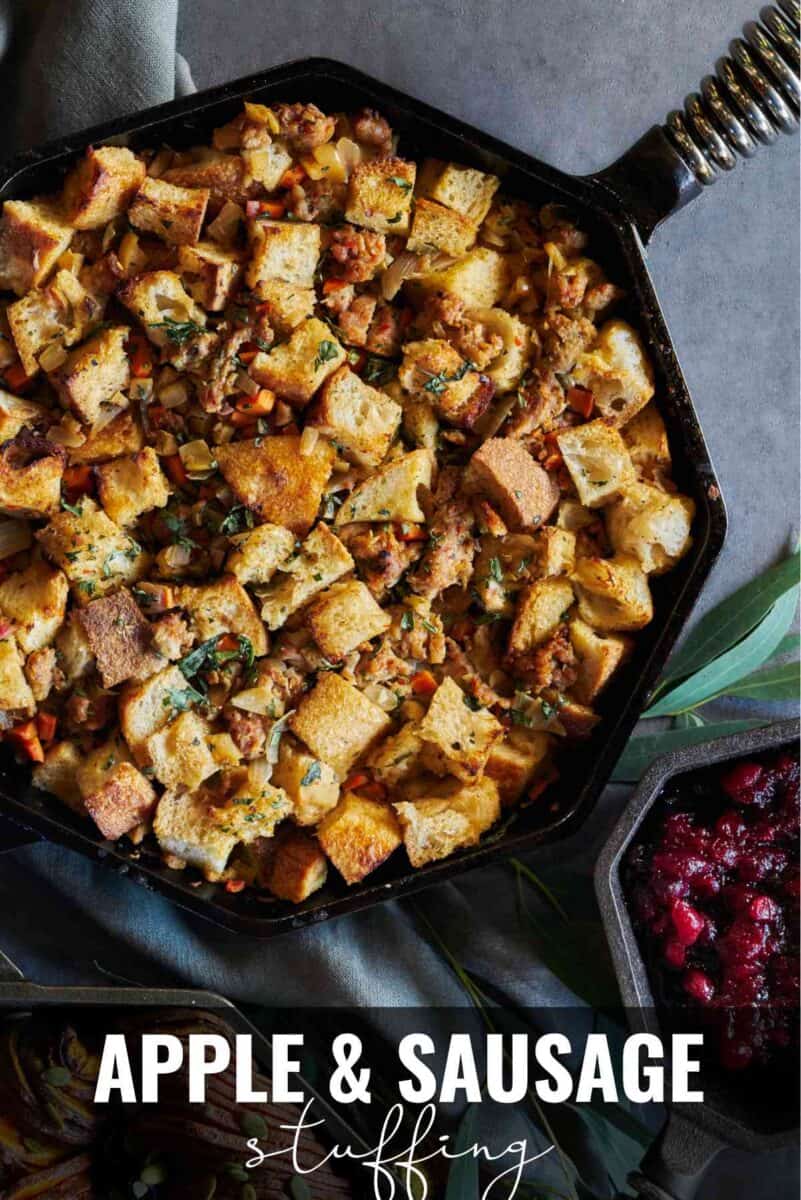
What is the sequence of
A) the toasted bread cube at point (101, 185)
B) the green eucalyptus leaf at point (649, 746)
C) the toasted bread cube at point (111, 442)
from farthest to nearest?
the green eucalyptus leaf at point (649, 746) → the toasted bread cube at point (111, 442) → the toasted bread cube at point (101, 185)

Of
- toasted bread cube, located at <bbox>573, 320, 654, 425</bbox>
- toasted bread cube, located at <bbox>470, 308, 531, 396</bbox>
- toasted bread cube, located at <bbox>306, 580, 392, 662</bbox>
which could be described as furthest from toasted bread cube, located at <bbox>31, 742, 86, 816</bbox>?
toasted bread cube, located at <bbox>573, 320, 654, 425</bbox>

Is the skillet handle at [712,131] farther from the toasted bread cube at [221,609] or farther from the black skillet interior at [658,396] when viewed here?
the toasted bread cube at [221,609]

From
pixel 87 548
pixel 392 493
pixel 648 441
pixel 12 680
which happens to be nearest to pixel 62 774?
pixel 12 680

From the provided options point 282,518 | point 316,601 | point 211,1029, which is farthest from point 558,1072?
point 282,518

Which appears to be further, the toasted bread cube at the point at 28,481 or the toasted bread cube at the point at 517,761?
the toasted bread cube at the point at 517,761

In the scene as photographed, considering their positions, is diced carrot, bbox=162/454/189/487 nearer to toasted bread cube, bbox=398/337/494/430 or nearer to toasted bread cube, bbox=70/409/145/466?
toasted bread cube, bbox=70/409/145/466

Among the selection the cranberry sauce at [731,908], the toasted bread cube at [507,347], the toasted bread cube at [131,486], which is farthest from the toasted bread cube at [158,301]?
the cranberry sauce at [731,908]

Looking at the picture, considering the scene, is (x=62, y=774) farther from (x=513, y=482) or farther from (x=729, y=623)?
(x=729, y=623)
